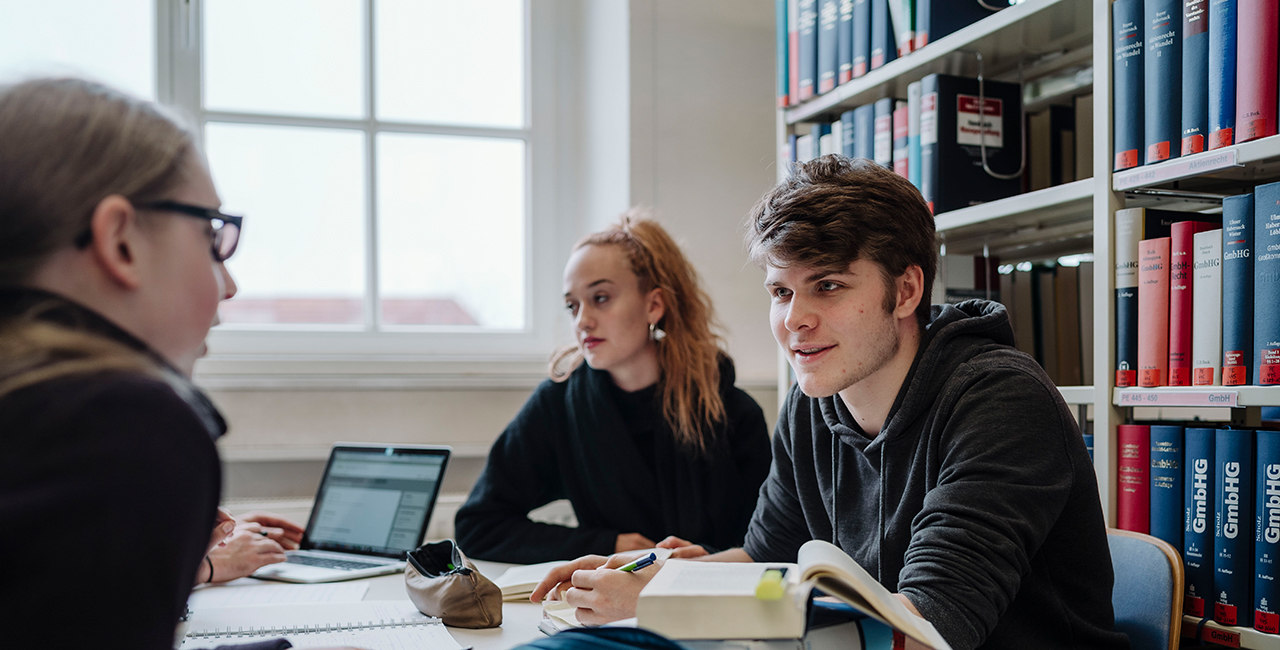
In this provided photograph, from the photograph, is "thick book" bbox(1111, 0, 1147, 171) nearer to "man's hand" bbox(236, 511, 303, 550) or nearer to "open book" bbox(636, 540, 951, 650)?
"open book" bbox(636, 540, 951, 650)

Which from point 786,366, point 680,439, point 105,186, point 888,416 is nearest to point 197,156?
point 105,186

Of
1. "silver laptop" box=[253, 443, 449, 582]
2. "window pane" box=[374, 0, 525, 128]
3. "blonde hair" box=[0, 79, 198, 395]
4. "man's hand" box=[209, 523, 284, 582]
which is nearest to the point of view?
"blonde hair" box=[0, 79, 198, 395]

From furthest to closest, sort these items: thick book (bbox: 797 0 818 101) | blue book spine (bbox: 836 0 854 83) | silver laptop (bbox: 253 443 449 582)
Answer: thick book (bbox: 797 0 818 101) → blue book spine (bbox: 836 0 854 83) → silver laptop (bbox: 253 443 449 582)

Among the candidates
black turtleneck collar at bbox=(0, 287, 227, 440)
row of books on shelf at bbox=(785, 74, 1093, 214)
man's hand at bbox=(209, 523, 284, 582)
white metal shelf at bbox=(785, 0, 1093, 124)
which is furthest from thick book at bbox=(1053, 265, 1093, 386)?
black turtleneck collar at bbox=(0, 287, 227, 440)

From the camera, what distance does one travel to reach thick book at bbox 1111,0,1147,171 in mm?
1350

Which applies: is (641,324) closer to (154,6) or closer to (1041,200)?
(1041,200)

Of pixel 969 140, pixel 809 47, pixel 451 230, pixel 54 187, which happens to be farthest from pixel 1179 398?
pixel 451 230

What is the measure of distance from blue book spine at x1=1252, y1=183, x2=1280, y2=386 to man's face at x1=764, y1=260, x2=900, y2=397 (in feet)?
1.53

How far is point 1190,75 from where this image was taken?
50.5 inches

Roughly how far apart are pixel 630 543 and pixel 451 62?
1665 millimetres

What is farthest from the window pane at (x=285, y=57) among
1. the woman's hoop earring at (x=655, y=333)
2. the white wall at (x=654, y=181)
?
the woman's hoop earring at (x=655, y=333)

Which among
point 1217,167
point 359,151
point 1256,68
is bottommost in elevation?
point 1217,167

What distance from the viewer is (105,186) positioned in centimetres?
61

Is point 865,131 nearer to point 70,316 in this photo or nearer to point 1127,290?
point 1127,290
